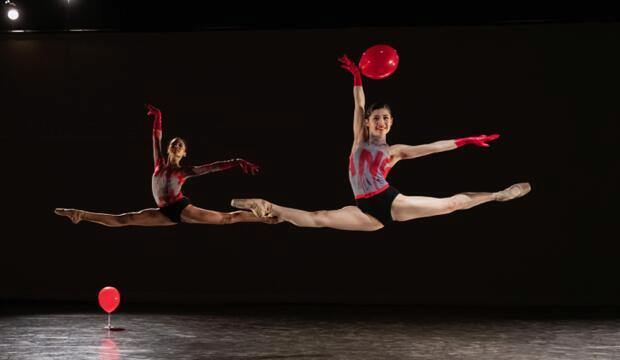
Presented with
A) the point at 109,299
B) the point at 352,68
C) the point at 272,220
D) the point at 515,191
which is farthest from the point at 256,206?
the point at 515,191

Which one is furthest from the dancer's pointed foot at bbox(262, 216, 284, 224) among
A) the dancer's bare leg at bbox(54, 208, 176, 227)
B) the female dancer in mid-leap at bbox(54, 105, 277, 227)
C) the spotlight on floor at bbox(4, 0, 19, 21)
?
the spotlight on floor at bbox(4, 0, 19, 21)

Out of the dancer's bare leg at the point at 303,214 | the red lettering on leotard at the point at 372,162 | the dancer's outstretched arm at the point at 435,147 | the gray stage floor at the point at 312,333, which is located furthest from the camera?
the dancer's bare leg at the point at 303,214

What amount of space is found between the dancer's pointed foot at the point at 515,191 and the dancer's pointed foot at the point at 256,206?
2234 mm

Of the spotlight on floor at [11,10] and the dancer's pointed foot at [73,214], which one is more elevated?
the spotlight on floor at [11,10]

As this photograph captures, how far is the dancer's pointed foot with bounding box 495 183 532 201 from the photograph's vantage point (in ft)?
28.6

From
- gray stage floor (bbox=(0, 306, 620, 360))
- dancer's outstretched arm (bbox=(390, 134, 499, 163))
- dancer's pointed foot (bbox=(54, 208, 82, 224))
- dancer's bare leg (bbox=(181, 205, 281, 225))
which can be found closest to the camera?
gray stage floor (bbox=(0, 306, 620, 360))

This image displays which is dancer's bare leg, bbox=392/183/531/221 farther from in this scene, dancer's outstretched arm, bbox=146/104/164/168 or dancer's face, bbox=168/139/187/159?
dancer's outstretched arm, bbox=146/104/164/168

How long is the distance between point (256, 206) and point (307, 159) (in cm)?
69

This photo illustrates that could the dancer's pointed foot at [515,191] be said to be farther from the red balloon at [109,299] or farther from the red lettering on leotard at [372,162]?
the red balloon at [109,299]

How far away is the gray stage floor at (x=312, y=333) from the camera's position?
20.6 feet

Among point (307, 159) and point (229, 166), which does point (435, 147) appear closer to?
point (307, 159)

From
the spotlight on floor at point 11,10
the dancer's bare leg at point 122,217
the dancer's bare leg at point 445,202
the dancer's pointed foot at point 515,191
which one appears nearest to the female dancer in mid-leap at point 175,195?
the dancer's bare leg at point 122,217

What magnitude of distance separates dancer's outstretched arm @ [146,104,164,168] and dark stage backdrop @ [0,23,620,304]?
8 centimetres

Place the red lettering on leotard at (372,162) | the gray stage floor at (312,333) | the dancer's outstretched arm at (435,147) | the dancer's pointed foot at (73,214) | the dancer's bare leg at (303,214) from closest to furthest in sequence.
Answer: the gray stage floor at (312,333), the red lettering on leotard at (372,162), the dancer's outstretched arm at (435,147), the dancer's bare leg at (303,214), the dancer's pointed foot at (73,214)
